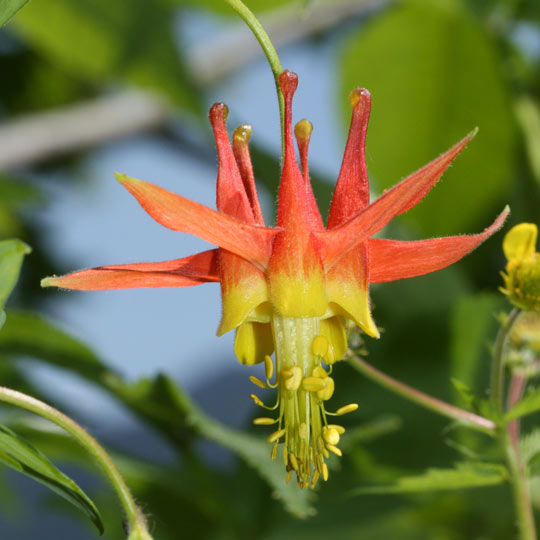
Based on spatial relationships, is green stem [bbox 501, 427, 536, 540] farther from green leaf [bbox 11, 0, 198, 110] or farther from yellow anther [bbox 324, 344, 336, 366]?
green leaf [bbox 11, 0, 198, 110]

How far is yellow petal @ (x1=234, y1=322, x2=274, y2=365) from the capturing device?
18.2 inches

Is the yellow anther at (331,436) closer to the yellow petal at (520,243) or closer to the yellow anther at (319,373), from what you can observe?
the yellow anther at (319,373)

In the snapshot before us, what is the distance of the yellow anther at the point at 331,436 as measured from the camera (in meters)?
0.46

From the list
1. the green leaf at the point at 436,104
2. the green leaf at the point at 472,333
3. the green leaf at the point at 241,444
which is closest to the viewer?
the green leaf at the point at 241,444

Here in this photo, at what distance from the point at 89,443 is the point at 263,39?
216 millimetres

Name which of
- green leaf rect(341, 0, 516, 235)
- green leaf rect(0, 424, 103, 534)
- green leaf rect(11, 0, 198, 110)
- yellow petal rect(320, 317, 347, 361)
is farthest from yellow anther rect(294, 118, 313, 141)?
green leaf rect(341, 0, 516, 235)

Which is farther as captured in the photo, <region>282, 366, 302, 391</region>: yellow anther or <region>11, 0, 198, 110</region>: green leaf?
<region>11, 0, 198, 110</region>: green leaf

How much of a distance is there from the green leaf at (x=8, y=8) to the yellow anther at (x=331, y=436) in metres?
0.27

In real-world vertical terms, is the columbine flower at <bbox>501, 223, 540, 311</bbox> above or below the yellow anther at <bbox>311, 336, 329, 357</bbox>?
above

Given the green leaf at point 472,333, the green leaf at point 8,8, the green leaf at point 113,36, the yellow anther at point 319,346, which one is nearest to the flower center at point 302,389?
the yellow anther at point 319,346

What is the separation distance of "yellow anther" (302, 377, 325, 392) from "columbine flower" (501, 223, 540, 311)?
125mm

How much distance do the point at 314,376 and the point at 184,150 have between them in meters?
1.10

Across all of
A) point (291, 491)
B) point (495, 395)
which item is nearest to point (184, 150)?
point (291, 491)

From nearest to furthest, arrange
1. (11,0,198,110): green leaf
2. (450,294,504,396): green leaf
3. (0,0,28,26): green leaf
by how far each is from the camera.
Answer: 1. (0,0,28,26): green leaf
2. (450,294,504,396): green leaf
3. (11,0,198,110): green leaf
